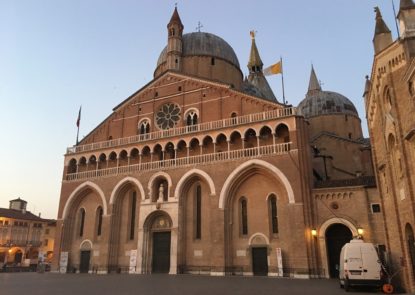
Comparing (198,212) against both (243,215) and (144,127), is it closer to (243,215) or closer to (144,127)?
(243,215)

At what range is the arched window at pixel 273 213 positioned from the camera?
76.7ft

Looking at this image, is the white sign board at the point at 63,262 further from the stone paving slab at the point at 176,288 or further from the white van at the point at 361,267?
the white van at the point at 361,267

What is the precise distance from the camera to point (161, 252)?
26.6 meters

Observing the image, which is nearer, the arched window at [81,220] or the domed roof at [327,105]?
the arched window at [81,220]

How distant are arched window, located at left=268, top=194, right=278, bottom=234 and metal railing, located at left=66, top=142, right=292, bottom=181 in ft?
10.4

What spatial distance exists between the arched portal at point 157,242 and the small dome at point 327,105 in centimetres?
2058

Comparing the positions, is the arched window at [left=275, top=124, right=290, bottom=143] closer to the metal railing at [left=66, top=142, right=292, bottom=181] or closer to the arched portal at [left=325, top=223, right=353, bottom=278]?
the metal railing at [left=66, top=142, right=292, bottom=181]

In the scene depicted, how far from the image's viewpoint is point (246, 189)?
2486 centimetres

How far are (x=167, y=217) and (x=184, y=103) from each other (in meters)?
9.53

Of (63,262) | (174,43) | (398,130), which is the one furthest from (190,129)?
(398,130)

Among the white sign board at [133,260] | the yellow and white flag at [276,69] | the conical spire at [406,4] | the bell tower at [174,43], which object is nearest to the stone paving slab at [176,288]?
the white sign board at [133,260]

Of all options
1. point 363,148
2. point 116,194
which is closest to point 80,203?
point 116,194

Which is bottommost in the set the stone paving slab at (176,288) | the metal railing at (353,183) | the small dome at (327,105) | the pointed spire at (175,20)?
the stone paving slab at (176,288)

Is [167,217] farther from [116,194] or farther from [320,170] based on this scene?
[320,170]
